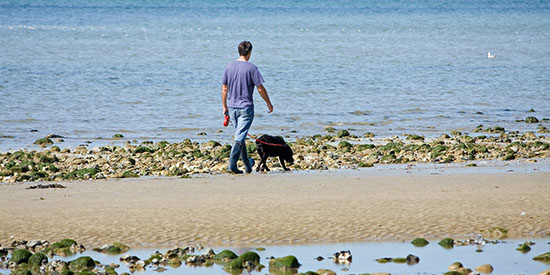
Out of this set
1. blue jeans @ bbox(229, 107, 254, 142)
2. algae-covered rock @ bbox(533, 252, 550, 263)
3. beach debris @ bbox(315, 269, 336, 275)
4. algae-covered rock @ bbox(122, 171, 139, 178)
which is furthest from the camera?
algae-covered rock @ bbox(122, 171, 139, 178)

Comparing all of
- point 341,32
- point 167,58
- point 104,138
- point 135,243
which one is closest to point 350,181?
point 135,243

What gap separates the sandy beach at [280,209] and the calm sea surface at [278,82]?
21.8 ft

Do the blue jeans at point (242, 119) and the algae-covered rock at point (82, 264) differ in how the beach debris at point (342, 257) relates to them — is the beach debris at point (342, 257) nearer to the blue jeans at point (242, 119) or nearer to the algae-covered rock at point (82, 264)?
the algae-covered rock at point (82, 264)

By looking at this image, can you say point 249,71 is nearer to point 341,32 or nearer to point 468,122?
point 468,122

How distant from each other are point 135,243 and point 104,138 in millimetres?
10495

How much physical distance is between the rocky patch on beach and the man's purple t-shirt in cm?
137

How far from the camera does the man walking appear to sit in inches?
415

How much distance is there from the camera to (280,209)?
8289 millimetres

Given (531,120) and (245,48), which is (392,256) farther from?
(531,120)

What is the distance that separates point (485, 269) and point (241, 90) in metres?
5.31

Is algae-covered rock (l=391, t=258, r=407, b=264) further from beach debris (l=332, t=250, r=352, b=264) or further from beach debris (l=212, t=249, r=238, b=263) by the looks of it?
beach debris (l=212, t=249, r=238, b=263)

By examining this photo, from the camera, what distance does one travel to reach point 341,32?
207ft

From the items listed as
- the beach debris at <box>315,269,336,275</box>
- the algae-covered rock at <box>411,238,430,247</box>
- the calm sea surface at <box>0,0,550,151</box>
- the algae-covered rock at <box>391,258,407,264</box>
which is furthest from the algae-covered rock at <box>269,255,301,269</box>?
the calm sea surface at <box>0,0,550,151</box>

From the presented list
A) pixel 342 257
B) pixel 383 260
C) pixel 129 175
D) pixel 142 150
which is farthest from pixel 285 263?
pixel 142 150
